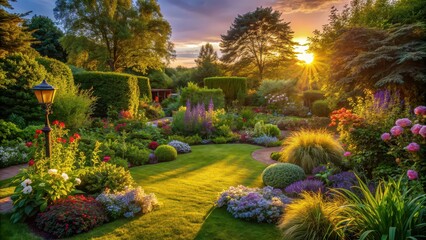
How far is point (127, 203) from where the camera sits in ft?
14.9

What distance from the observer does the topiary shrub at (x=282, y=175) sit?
5.92m

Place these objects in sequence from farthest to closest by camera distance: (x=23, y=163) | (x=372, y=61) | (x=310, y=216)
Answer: (x=372, y=61) < (x=23, y=163) < (x=310, y=216)

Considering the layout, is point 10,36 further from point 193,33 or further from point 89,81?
point 193,33

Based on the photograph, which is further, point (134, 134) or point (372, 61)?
point (134, 134)

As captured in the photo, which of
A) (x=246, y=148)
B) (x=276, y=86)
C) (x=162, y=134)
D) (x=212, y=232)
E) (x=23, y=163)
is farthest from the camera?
(x=276, y=86)

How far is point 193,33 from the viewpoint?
14469mm

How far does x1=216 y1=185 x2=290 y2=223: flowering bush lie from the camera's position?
433 cm

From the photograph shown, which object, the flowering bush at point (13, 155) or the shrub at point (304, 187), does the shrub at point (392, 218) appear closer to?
the shrub at point (304, 187)

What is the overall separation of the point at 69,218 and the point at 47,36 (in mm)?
35966

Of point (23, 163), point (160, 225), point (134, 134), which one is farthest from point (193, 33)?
point (160, 225)

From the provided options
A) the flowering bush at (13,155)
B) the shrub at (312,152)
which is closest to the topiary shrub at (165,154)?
the shrub at (312,152)

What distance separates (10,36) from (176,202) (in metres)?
8.12

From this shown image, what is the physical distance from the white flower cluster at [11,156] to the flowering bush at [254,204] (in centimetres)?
585

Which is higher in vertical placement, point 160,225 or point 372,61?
point 372,61
